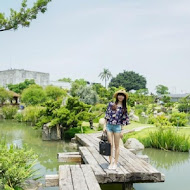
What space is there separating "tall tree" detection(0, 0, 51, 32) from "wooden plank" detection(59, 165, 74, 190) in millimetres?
3591

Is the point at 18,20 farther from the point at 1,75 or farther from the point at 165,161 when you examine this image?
the point at 1,75

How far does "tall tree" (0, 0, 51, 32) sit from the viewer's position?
19.1 ft

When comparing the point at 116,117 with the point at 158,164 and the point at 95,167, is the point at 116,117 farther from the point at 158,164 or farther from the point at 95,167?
the point at 158,164

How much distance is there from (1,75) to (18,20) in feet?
146

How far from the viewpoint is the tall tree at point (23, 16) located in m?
5.81

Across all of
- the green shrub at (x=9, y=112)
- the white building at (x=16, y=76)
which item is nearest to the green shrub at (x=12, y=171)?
the green shrub at (x=9, y=112)

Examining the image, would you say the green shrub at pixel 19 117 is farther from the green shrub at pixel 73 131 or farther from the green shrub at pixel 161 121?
the green shrub at pixel 161 121

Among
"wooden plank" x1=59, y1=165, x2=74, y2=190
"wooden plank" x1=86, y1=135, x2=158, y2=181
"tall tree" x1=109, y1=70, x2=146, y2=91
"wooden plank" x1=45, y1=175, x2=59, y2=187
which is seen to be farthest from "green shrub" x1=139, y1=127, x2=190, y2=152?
"tall tree" x1=109, y1=70, x2=146, y2=91

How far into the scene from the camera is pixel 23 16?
5.99 meters

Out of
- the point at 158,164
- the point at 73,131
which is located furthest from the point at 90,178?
the point at 73,131

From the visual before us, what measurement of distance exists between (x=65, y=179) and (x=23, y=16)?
4.11m

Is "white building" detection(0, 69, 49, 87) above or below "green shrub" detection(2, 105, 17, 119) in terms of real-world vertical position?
above

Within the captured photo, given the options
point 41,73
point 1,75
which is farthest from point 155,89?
point 1,75

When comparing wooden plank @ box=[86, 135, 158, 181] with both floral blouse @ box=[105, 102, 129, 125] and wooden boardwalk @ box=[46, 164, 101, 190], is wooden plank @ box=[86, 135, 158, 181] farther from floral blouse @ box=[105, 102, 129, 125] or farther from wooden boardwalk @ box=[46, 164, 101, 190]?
floral blouse @ box=[105, 102, 129, 125]
